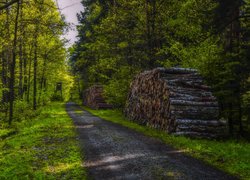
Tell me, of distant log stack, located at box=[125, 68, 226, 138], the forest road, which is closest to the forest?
the forest road

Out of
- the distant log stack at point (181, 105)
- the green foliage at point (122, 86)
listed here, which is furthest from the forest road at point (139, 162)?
the green foliage at point (122, 86)

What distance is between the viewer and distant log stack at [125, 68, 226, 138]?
42.0ft

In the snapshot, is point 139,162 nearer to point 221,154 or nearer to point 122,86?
point 221,154

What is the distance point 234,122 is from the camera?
14281 millimetres

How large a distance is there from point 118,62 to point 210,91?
625 inches

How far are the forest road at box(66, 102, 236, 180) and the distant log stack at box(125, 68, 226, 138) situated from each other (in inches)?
74.3

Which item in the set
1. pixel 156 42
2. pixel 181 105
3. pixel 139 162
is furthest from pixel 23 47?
pixel 139 162

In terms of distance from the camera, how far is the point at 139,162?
27.3 feet

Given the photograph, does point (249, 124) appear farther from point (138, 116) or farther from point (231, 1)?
point (231, 1)

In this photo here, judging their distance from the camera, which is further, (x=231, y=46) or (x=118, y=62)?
(x=118, y=62)

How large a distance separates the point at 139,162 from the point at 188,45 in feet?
54.8

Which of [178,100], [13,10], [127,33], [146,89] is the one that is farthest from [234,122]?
[13,10]

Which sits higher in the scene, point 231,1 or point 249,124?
point 231,1

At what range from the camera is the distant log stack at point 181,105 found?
12.8 m
